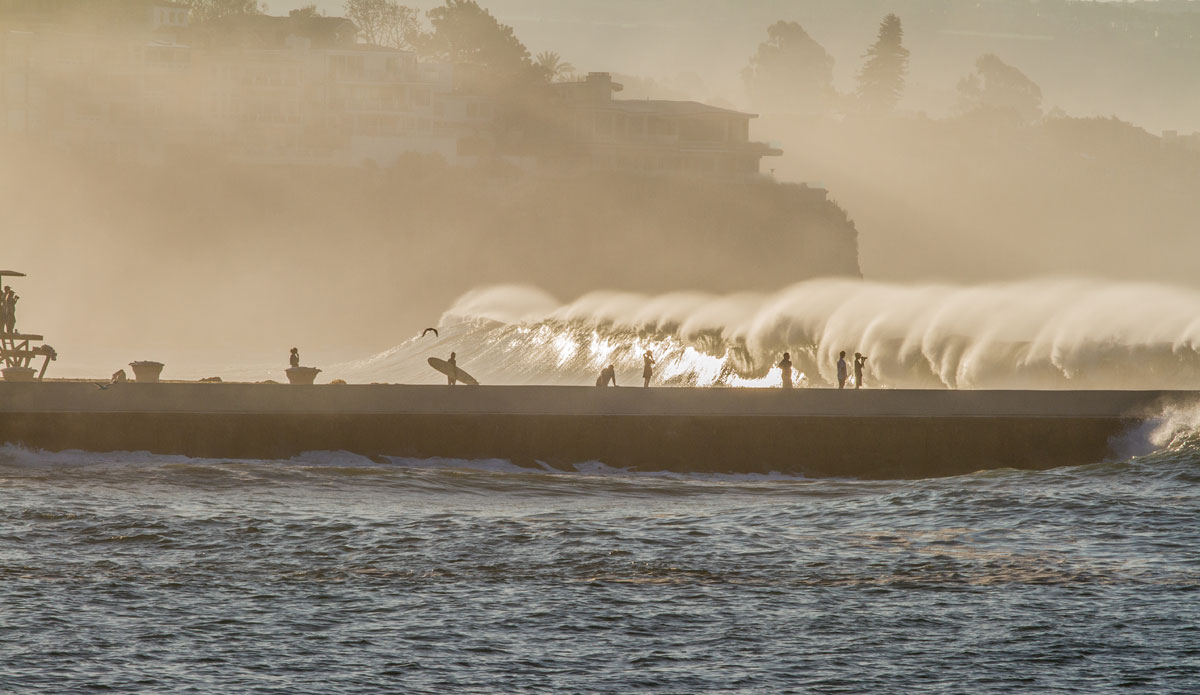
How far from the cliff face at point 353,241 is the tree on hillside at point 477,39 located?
25.8m

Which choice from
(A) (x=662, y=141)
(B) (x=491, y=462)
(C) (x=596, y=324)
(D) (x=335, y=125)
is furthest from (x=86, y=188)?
(B) (x=491, y=462)

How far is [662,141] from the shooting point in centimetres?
11888

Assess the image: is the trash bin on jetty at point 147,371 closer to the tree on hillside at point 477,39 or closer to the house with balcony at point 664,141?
the house with balcony at point 664,141

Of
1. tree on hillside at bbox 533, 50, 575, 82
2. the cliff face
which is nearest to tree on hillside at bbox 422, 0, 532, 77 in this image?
tree on hillside at bbox 533, 50, 575, 82

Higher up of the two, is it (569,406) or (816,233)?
(816,233)

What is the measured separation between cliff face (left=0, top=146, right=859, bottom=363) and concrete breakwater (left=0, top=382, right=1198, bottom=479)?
76869mm

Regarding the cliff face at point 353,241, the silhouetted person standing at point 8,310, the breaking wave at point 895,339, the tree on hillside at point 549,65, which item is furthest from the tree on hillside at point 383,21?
the silhouetted person standing at point 8,310

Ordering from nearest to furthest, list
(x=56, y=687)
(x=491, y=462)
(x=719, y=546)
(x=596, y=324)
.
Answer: (x=56, y=687)
(x=719, y=546)
(x=491, y=462)
(x=596, y=324)

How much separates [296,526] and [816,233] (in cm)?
9195

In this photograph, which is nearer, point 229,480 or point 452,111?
point 229,480

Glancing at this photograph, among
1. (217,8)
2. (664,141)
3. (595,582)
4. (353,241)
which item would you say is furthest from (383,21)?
(595,582)

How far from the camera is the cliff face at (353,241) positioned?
10600 centimetres

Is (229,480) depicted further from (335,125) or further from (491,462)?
(335,125)

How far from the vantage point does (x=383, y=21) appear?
16325 centimetres
